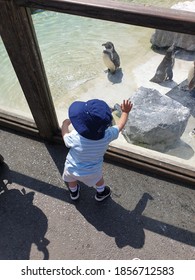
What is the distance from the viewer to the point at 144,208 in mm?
2854

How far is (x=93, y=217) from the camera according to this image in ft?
9.28

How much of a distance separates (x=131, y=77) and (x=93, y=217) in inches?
145

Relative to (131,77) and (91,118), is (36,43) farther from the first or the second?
(131,77)

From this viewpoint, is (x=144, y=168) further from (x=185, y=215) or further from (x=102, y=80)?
(x=102, y=80)

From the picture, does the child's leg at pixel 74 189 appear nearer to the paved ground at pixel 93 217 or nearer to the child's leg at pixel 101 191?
the paved ground at pixel 93 217

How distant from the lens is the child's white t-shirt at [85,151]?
7.72 feet

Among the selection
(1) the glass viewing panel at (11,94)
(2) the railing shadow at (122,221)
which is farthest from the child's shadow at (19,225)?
(1) the glass viewing panel at (11,94)

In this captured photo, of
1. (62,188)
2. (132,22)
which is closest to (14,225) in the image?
(62,188)

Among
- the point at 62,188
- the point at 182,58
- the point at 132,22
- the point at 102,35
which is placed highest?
the point at 132,22

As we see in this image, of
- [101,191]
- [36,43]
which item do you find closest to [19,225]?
[101,191]

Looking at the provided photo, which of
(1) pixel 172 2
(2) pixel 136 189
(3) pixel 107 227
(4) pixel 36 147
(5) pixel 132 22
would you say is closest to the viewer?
(5) pixel 132 22

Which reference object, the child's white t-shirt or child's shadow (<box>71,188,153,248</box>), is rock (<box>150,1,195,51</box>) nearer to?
child's shadow (<box>71,188,153,248</box>)

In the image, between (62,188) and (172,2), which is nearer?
(62,188)

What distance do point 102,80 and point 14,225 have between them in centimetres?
363
